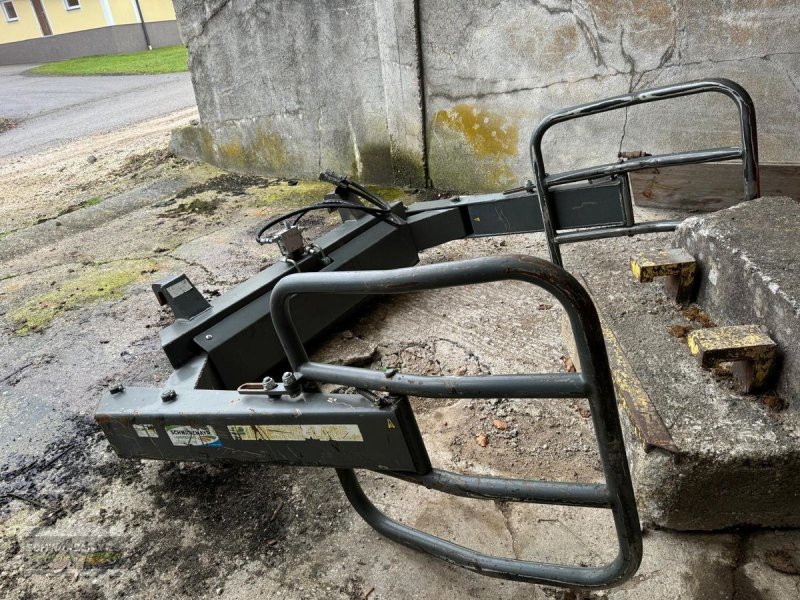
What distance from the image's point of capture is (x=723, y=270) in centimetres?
177

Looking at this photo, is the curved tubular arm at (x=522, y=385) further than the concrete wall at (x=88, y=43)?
No

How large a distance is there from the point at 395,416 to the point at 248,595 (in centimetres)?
76

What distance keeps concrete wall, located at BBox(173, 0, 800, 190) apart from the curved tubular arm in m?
2.86

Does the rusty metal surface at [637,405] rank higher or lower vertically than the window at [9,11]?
lower

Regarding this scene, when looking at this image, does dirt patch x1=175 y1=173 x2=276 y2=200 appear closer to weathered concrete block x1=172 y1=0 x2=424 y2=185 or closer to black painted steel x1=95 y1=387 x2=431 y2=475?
weathered concrete block x1=172 y1=0 x2=424 y2=185

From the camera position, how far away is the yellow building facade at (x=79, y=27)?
25.2 m

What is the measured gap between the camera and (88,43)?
2616 centimetres

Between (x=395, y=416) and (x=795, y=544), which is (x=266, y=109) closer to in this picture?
(x=395, y=416)

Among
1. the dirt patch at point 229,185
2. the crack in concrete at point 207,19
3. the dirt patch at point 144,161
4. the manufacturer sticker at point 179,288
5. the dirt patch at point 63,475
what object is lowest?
the dirt patch at point 63,475

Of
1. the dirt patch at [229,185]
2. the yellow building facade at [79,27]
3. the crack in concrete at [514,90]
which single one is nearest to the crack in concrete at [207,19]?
the dirt patch at [229,185]

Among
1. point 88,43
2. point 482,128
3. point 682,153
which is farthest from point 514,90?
point 88,43

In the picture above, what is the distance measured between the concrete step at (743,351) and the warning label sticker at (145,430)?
1.53 metres

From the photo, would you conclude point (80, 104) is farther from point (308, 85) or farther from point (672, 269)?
point (672, 269)

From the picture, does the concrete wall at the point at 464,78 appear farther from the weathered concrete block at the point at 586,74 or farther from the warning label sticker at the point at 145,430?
the warning label sticker at the point at 145,430
